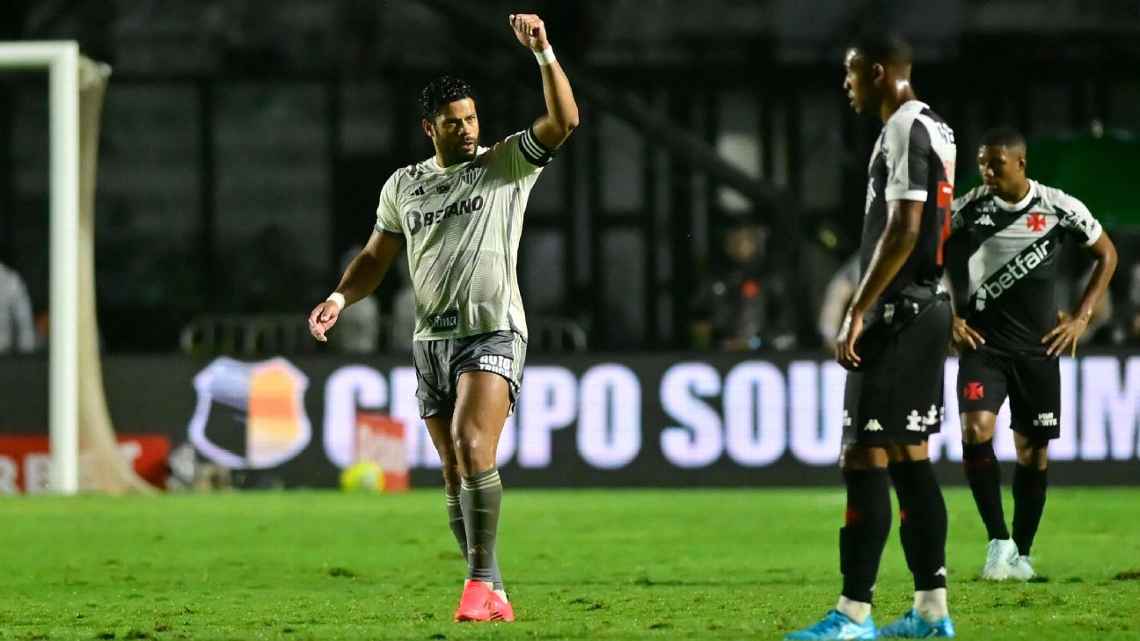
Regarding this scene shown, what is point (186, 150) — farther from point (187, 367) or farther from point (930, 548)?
point (930, 548)

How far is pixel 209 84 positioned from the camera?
85.7ft

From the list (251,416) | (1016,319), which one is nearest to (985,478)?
(1016,319)

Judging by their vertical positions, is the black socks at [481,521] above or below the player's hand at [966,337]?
below

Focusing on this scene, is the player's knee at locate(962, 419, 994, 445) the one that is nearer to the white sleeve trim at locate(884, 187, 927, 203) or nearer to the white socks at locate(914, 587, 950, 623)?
the white socks at locate(914, 587, 950, 623)

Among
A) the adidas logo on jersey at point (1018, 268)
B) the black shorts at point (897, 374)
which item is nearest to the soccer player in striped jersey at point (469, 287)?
the black shorts at point (897, 374)

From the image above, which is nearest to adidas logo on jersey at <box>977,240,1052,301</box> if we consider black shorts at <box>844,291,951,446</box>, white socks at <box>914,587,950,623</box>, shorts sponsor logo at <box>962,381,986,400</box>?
shorts sponsor logo at <box>962,381,986,400</box>

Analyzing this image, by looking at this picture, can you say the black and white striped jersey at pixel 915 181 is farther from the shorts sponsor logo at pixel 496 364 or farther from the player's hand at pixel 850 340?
the shorts sponsor logo at pixel 496 364

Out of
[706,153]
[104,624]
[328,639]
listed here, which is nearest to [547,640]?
[328,639]

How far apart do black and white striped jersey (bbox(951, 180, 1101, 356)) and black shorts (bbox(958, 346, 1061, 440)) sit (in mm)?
72

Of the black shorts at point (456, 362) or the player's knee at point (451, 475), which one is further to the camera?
the player's knee at point (451, 475)

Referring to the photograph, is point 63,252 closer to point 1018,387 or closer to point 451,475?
point 451,475

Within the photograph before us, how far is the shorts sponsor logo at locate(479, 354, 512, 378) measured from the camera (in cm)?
836

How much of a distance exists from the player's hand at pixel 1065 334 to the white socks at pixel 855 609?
3283 mm

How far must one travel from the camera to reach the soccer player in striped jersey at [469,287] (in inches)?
326
